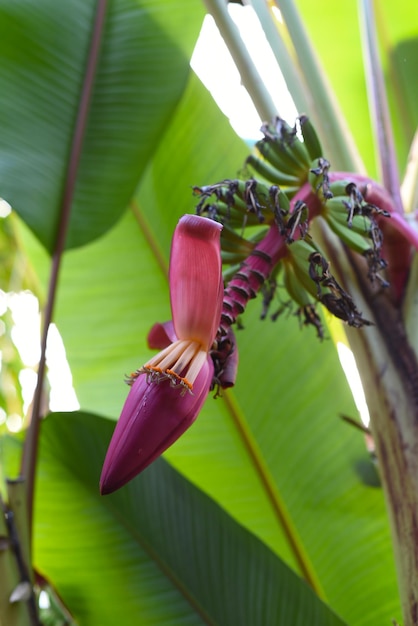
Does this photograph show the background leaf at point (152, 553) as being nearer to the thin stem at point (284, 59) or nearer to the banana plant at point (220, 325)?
the banana plant at point (220, 325)

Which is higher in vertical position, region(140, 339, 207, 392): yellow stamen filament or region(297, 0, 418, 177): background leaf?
region(297, 0, 418, 177): background leaf

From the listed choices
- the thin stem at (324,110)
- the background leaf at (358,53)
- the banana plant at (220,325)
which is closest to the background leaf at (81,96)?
the banana plant at (220,325)

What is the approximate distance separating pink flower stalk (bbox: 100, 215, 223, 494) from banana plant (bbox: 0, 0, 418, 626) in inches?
1.4

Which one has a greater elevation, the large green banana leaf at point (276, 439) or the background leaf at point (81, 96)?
the background leaf at point (81, 96)

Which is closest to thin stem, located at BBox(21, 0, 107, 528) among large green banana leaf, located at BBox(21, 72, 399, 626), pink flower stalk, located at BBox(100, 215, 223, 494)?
large green banana leaf, located at BBox(21, 72, 399, 626)

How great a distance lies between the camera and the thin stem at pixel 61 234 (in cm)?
66

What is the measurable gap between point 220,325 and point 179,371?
0.05 m

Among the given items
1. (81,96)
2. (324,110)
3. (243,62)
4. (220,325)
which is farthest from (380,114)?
(220,325)

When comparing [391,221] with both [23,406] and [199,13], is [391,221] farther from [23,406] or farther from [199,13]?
[23,406]

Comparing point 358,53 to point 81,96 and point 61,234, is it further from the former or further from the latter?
point 61,234

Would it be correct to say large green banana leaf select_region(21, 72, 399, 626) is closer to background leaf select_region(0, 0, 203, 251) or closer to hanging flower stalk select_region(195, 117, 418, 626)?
background leaf select_region(0, 0, 203, 251)

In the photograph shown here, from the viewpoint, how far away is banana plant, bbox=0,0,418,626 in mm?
603

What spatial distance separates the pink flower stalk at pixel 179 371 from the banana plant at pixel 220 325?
4cm

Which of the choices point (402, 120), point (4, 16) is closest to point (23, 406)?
point (4, 16)
